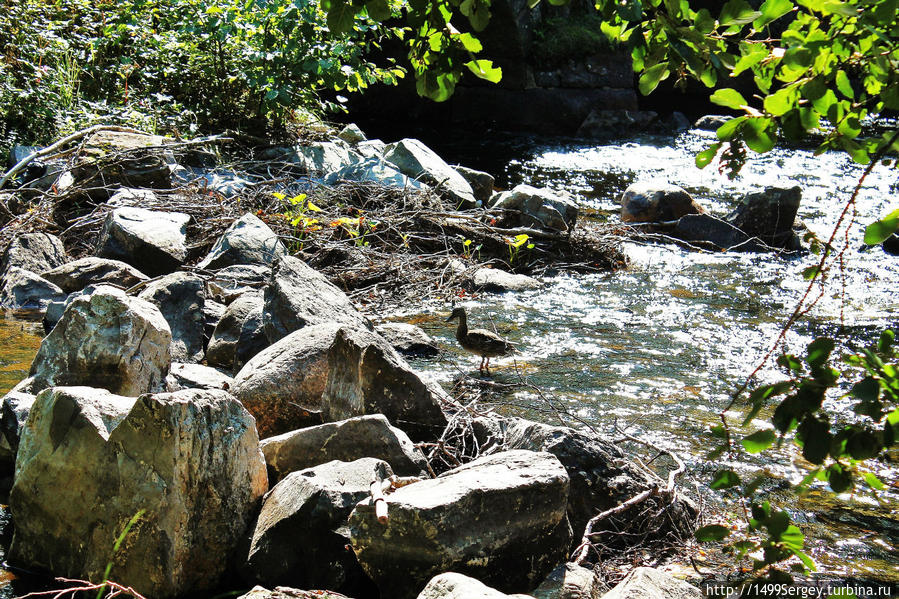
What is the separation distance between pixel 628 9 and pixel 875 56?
0.60m

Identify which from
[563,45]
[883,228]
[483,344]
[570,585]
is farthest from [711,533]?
[563,45]

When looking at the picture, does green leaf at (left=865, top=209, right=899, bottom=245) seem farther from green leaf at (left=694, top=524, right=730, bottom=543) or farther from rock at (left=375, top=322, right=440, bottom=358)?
rock at (left=375, top=322, right=440, bottom=358)

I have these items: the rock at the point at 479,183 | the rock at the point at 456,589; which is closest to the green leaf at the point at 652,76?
the rock at the point at 456,589

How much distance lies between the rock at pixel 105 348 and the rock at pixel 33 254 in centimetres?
306

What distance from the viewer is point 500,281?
810 centimetres

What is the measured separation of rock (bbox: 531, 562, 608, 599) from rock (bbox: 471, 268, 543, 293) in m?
4.83

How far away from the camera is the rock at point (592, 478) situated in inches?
147

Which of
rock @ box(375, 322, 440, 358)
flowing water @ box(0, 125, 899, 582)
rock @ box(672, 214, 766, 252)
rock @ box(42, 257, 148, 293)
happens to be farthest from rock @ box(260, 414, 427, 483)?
rock @ box(672, 214, 766, 252)

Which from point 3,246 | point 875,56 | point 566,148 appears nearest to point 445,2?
point 875,56

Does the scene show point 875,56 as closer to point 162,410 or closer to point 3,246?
point 162,410

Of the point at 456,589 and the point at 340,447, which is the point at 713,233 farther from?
the point at 456,589

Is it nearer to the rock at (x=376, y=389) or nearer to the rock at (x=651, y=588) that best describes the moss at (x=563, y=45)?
the rock at (x=376, y=389)

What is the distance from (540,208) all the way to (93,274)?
4.93 m

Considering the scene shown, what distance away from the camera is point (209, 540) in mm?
3180
